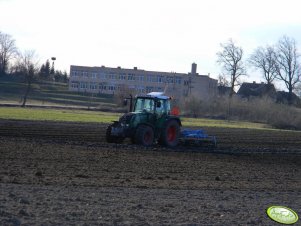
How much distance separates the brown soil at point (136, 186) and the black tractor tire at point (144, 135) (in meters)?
1.14

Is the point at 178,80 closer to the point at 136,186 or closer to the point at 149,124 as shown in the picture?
the point at 149,124

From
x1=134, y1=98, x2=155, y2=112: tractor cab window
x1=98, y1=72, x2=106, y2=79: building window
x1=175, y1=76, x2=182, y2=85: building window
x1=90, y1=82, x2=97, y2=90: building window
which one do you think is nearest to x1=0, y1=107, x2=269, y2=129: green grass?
x1=134, y1=98, x2=155, y2=112: tractor cab window

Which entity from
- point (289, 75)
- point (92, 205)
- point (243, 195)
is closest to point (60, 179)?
point (92, 205)

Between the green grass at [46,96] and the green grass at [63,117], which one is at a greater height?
the green grass at [46,96]

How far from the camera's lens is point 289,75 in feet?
317

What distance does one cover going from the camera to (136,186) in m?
13.2

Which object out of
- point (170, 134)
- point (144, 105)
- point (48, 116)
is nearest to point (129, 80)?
point (48, 116)

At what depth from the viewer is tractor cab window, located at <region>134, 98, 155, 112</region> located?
80.3ft

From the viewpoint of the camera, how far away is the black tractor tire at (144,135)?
23766 mm

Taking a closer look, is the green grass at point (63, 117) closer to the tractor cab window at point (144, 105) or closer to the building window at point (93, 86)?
the tractor cab window at point (144, 105)

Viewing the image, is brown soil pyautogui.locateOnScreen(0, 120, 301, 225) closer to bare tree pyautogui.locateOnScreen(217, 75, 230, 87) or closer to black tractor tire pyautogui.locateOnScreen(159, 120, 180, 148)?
black tractor tire pyautogui.locateOnScreen(159, 120, 180, 148)

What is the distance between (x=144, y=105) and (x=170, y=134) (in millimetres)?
1747

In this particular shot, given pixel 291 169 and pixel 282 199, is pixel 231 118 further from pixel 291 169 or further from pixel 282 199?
pixel 282 199

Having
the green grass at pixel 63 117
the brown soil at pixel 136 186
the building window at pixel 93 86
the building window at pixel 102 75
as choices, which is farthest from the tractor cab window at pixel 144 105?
the building window at pixel 102 75
